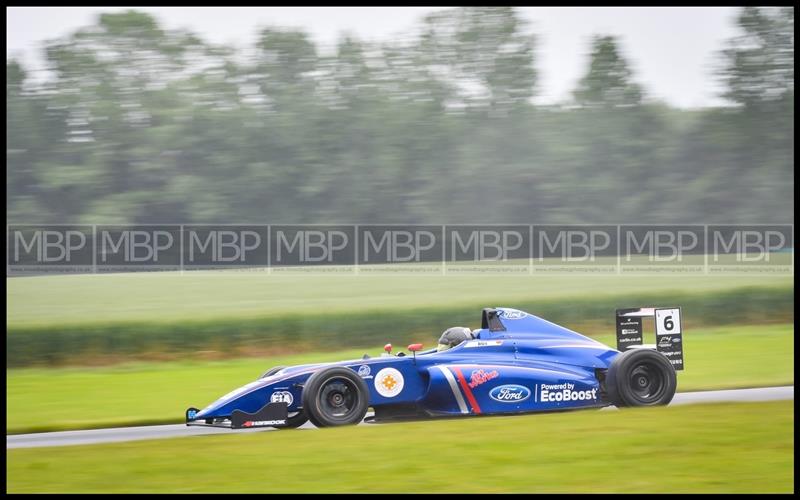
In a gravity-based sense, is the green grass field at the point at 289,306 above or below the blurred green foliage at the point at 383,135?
below

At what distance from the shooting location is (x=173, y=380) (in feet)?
48.0

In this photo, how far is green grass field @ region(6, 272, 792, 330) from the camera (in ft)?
57.7

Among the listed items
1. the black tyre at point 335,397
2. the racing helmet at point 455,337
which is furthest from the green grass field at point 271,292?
the black tyre at point 335,397

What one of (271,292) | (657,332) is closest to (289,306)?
(271,292)

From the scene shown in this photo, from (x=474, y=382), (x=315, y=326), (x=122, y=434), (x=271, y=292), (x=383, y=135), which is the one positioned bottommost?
(x=122, y=434)

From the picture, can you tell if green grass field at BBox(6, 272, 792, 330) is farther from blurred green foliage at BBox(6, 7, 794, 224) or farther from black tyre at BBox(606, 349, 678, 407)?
black tyre at BBox(606, 349, 678, 407)

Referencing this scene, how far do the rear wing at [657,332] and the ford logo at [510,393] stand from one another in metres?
1.44

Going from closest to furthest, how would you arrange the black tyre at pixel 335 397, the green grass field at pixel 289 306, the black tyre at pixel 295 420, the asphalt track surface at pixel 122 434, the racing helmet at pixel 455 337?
the black tyre at pixel 335 397 → the black tyre at pixel 295 420 → the asphalt track surface at pixel 122 434 → the racing helmet at pixel 455 337 → the green grass field at pixel 289 306

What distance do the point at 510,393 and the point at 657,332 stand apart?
2.02m

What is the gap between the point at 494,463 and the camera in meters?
7.57

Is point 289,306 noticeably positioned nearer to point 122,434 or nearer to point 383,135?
point 383,135

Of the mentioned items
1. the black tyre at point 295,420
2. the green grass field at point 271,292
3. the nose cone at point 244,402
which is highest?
the green grass field at point 271,292

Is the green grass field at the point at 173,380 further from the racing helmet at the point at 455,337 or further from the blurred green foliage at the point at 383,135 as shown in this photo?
the blurred green foliage at the point at 383,135

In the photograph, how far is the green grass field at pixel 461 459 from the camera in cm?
697
